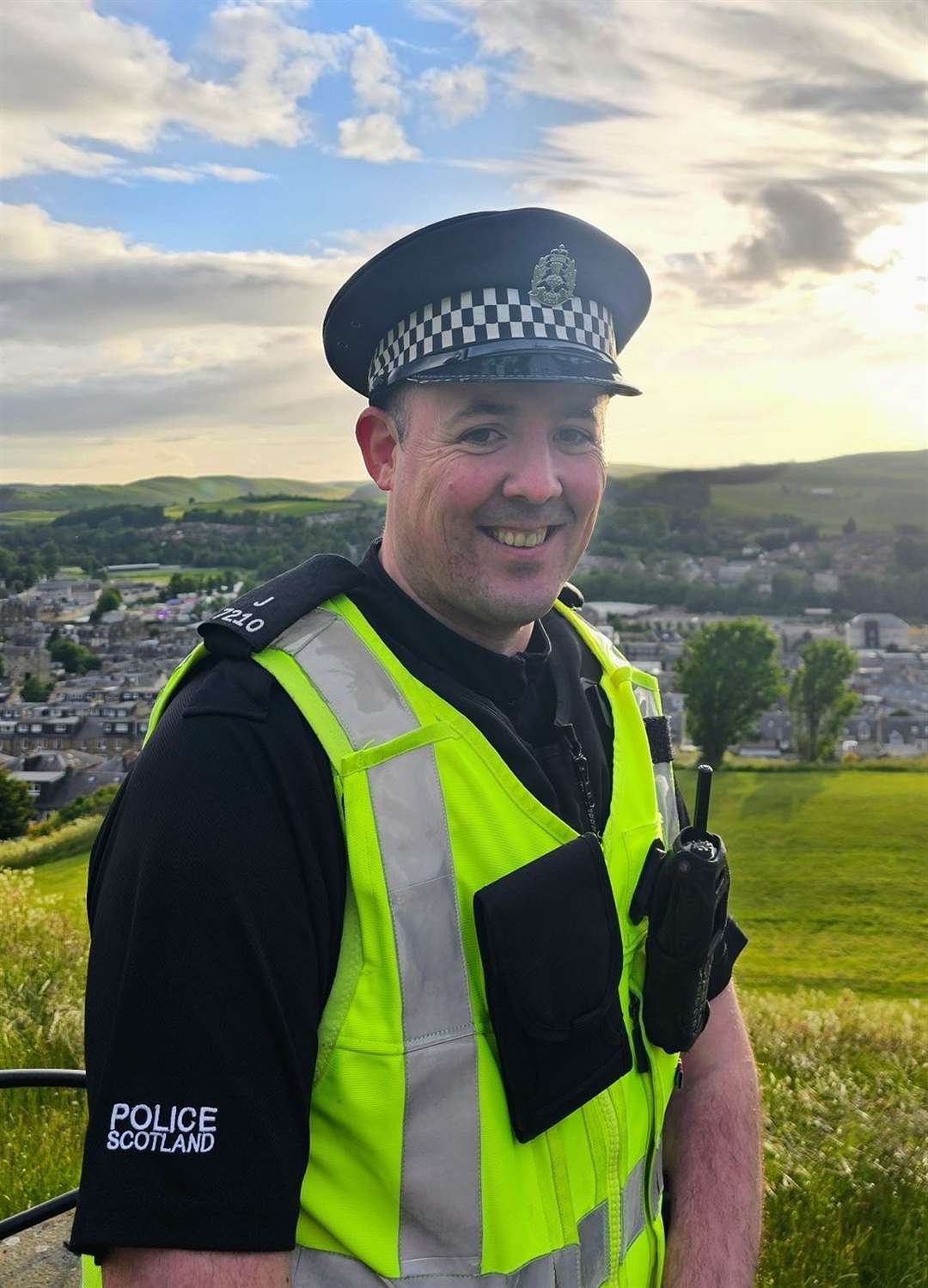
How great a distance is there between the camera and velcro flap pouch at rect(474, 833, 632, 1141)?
5.97 feet

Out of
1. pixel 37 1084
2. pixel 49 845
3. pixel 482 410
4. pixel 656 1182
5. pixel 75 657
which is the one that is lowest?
pixel 49 845

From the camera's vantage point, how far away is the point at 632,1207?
2086mm

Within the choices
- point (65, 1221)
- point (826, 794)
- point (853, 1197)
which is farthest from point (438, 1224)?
point (826, 794)

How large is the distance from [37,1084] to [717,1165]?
69.9 inches

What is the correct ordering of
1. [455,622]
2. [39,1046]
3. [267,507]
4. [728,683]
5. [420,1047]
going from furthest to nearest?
[267,507]
[728,683]
[39,1046]
[455,622]
[420,1047]

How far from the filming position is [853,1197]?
171 inches

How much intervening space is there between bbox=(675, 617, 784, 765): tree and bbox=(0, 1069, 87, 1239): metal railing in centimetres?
5999

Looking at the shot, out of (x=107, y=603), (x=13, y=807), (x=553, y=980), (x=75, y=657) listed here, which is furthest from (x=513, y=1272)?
(x=107, y=603)

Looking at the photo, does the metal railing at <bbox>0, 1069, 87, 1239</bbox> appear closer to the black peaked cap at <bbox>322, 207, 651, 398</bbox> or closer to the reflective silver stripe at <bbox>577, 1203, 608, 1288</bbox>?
the reflective silver stripe at <bbox>577, 1203, 608, 1288</bbox>

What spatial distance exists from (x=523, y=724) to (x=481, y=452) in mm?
586

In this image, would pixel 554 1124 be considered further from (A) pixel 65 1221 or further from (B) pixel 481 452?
(A) pixel 65 1221

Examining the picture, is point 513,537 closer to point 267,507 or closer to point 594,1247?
point 594,1247

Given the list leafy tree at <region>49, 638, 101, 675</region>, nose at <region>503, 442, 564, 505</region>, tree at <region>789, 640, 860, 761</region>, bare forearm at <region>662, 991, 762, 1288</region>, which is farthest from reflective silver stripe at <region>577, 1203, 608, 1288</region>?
tree at <region>789, 640, 860, 761</region>

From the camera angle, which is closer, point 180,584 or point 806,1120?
point 806,1120
